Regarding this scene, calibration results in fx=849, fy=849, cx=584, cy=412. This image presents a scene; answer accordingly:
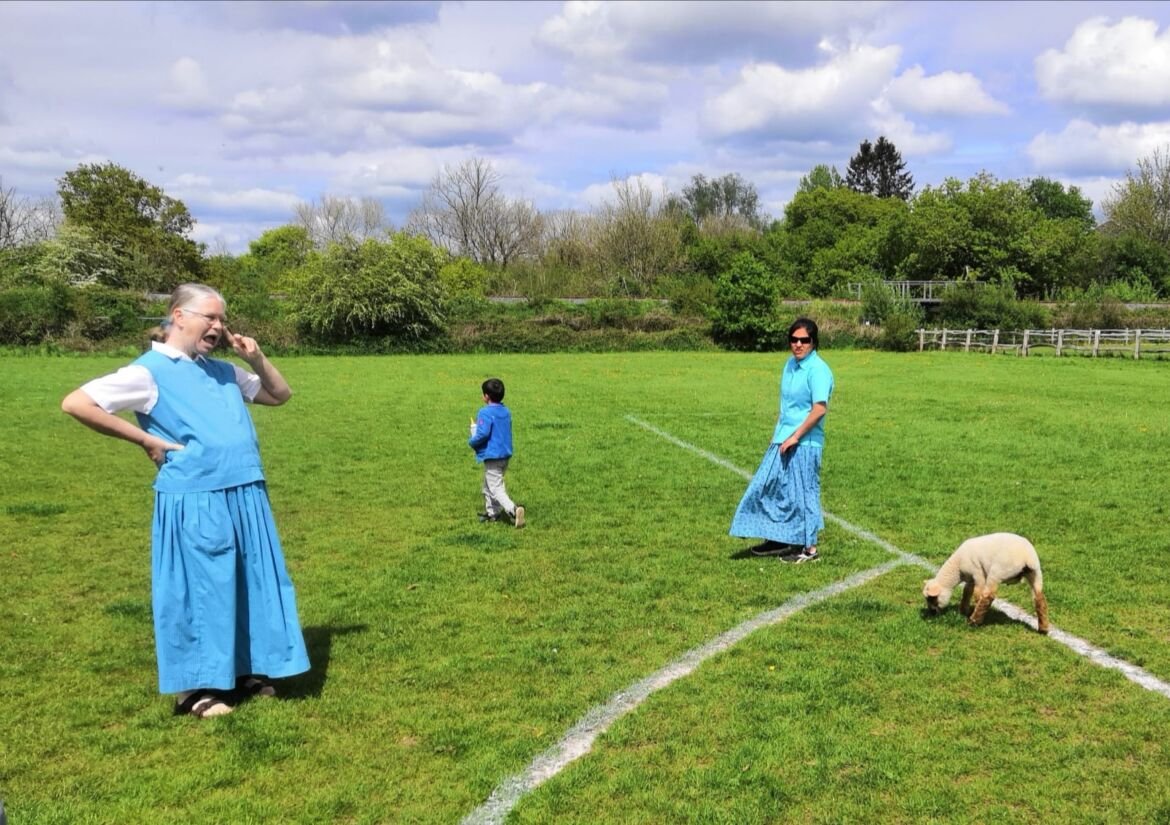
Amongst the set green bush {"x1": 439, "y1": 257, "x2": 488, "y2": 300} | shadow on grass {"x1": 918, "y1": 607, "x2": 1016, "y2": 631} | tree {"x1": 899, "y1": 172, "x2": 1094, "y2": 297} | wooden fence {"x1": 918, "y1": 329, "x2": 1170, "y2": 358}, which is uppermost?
tree {"x1": 899, "y1": 172, "x2": 1094, "y2": 297}

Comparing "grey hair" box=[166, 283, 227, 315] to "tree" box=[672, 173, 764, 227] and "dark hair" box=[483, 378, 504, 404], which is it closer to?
"dark hair" box=[483, 378, 504, 404]

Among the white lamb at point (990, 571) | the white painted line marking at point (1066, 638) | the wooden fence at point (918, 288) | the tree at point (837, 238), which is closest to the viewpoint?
the white painted line marking at point (1066, 638)

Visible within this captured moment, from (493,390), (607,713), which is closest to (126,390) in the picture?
(607,713)

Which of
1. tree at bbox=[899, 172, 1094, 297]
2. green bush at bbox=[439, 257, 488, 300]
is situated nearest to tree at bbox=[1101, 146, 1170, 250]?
tree at bbox=[899, 172, 1094, 297]

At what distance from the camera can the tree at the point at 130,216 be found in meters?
54.8

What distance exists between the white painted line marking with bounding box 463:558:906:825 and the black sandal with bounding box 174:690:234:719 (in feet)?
5.30

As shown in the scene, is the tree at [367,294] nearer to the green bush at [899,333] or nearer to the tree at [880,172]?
the green bush at [899,333]

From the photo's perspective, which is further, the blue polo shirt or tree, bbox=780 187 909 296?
tree, bbox=780 187 909 296

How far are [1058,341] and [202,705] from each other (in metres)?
37.0

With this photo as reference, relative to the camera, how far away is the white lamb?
5.23m

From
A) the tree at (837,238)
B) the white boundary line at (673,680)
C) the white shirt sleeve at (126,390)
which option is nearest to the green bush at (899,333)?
the tree at (837,238)

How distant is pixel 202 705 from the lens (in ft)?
14.1

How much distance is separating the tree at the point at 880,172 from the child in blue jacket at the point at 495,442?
101m

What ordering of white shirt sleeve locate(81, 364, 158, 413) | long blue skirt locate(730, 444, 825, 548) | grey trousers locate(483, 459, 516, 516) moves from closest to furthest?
white shirt sleeve locate(81, 364, 158, 413), long blue skirt locate(730, 444, 825, 548), grey trousers locate(483, 459, 516, 516)
